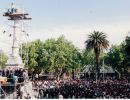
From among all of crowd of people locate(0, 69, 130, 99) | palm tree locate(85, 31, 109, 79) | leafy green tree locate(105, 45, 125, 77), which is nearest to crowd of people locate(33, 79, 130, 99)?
crowd of people locate(0, 69, 130, 99)

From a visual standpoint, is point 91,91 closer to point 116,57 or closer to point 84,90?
point 84,90

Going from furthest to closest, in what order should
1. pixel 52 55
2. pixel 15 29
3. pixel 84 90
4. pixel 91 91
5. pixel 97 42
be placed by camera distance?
pixel 52 55
pixel 97 42
pixel 15 29
pixel 84 90
pixel 91 91

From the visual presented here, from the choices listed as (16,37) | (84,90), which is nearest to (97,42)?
(16,37)

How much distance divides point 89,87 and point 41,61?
6102 centimetres

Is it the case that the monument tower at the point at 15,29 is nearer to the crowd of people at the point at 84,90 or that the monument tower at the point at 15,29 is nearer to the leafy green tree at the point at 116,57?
the crowd of people at the point at 84,90

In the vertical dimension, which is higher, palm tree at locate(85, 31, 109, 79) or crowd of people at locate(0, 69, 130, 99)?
palm tree at locate(85, 31, 109, 79)

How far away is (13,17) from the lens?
5556cm

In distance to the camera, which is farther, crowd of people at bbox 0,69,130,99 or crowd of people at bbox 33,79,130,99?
crowd of people at bbox 0,69,130,99

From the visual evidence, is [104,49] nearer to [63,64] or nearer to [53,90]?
[63,64]

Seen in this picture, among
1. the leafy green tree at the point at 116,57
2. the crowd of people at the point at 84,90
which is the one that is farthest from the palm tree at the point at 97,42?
the crowd of people at the point at 84,90

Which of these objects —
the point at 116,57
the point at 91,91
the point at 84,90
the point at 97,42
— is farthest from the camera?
the point at 116,57

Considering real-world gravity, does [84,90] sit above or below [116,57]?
below

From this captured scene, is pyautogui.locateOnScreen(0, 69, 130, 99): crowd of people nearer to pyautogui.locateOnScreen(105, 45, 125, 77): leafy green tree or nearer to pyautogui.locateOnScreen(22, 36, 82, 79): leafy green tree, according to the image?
pyautogui.locateOnScreen(22, 36, 82, 79): leafy green tree

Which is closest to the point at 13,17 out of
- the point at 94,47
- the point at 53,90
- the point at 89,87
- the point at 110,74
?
the point at 53,90
